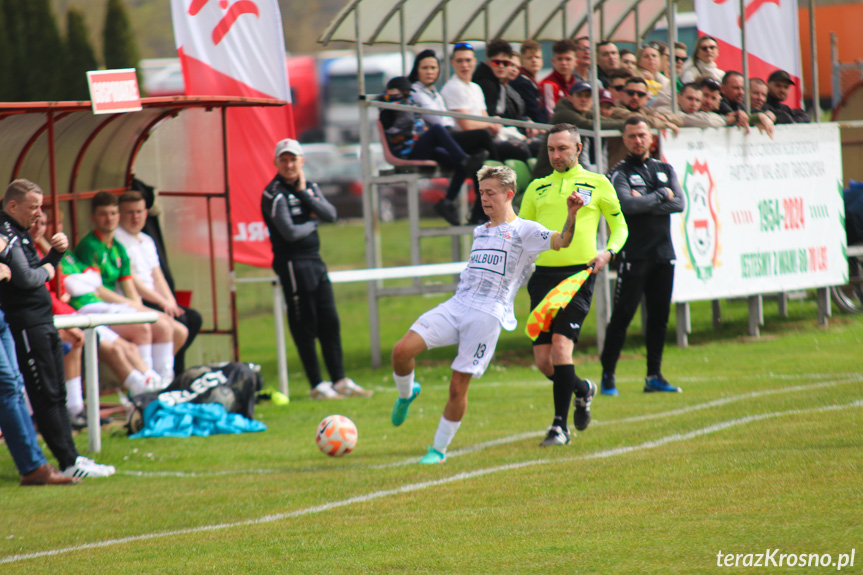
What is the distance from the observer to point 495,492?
671 centimetres

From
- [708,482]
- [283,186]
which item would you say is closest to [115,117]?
[283,186]

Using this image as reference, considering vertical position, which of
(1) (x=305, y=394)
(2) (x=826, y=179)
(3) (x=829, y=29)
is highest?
(3) (x=829, y=29)

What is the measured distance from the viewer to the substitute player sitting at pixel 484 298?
770 cm

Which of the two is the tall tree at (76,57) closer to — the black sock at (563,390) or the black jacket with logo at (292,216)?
the black jacket with logo at (292,216)

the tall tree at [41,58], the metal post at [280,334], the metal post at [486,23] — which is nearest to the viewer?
the metal post at [280,334]

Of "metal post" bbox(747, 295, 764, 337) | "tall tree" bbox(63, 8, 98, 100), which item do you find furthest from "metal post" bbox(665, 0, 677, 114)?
"tall tree" bbox(63, 8, 98, 100)

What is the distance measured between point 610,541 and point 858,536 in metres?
1.11

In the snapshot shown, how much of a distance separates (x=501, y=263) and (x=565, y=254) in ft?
2.78

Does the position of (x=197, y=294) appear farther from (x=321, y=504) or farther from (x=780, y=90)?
(x=780, y=90)

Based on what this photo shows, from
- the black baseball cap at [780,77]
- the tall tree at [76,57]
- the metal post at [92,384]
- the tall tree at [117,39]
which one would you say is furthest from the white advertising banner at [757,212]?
the tall tree at [117,39]

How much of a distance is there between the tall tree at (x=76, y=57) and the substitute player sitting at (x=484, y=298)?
801 inches

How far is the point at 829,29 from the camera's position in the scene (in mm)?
30375

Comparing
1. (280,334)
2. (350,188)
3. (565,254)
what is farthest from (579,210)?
(350,188)

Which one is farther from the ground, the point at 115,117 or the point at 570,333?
the point at 115,117
